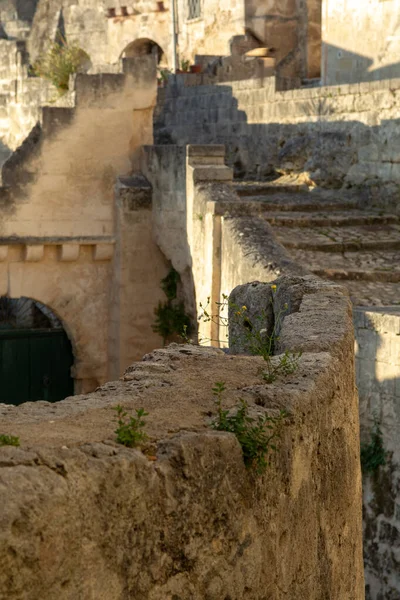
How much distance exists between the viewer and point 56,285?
15383 millimetres

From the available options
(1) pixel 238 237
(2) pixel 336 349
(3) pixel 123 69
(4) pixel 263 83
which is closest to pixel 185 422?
(2) pixel 336 349

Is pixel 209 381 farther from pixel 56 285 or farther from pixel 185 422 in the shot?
pixel 56 285

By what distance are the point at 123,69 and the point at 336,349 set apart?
10.5 metres

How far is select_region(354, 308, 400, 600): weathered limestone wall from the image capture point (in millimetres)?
9531

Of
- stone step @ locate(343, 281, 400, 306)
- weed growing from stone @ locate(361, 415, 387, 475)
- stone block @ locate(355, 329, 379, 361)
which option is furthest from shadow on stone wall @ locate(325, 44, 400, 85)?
weed growing from stone @ locate(361, 415, 387, 475)

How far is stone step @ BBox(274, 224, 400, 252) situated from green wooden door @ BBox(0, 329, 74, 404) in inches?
173

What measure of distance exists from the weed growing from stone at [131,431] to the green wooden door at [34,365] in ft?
39.4

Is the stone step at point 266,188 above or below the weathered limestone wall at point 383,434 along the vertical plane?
above

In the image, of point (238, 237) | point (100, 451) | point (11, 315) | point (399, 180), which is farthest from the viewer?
point (11, 315)

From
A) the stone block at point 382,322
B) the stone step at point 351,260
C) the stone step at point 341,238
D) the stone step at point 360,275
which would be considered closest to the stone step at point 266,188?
the stone step at point 341,238

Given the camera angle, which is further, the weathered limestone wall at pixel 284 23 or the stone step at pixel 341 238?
the weathered limestone wall at pixel 284 23

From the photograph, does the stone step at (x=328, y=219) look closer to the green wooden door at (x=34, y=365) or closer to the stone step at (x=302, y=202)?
the stone step at (x=302, y=202)

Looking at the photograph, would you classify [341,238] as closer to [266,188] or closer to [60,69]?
[266,188]

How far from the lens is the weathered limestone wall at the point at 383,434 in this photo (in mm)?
9531
